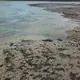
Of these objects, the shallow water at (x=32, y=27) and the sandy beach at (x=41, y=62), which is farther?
the shallow water at (x=32, y=27)

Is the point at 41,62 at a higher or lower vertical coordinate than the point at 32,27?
higher

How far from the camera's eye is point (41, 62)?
8531 mm

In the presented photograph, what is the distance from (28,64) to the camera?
327 inches

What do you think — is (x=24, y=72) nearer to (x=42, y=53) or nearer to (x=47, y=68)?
(x=47, y=68)

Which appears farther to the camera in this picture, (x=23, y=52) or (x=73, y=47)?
(x=73, y=47)

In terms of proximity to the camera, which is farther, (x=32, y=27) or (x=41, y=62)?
(x=32, y=27)

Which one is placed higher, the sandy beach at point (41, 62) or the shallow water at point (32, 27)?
the sandy beach at point (41, 62)

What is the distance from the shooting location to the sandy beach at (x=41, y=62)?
7.38 metres

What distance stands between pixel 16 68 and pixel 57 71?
1.49m

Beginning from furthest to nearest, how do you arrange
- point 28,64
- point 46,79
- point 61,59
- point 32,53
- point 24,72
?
point 32,53 → point 61,59 → point 28,64 → point 24,72 → point 46,79

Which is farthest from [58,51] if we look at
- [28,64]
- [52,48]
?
[28,64]

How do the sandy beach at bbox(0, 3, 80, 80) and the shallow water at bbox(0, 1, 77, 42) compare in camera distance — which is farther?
the shallow water at bbox(0, 1, 77, 42)

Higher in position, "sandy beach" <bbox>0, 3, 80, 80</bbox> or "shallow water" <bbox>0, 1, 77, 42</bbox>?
"sandy beach" <bbox>0, 3, 80, 80</bbox>

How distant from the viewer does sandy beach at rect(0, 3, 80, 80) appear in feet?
24.2
